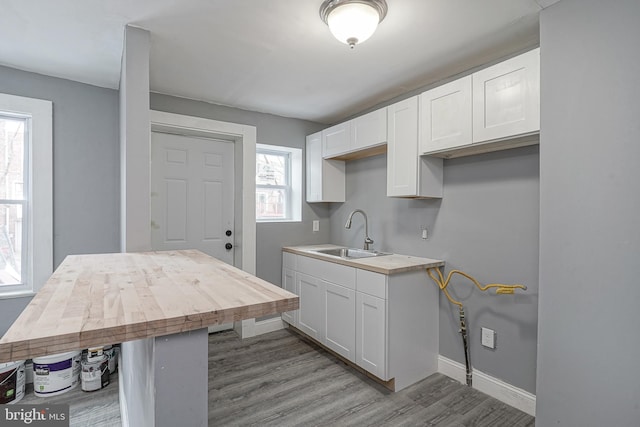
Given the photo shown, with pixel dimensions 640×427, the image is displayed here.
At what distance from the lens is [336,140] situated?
10.5 ft

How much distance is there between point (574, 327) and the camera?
1510 mm

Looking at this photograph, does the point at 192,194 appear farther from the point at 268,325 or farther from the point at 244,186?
the point at 268,325

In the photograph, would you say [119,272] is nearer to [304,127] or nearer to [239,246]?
[239,246]

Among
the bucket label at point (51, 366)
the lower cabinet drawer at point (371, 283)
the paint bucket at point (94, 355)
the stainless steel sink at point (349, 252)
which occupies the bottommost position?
the bucket label at point (51, 366)

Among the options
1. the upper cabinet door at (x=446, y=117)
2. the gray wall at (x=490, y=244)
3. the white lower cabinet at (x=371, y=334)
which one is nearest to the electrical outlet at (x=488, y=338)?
the gray wall at (x=490, y=244)

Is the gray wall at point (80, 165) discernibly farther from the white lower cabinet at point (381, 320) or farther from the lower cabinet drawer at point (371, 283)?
the lower cabinet drawer at point (371, 283)

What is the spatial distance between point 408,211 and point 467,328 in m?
1.03

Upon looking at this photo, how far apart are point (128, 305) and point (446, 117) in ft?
6.96

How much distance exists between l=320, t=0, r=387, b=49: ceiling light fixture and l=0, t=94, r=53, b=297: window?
2322 mm

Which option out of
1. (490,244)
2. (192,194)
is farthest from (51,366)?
(490,244)

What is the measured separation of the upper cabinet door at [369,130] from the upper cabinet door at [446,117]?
395mm

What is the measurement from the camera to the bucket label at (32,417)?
58.2 inches

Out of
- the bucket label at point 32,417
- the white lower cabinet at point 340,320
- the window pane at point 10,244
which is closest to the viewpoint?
the bucket label at point 32,417

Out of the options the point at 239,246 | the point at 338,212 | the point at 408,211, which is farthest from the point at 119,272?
the point at 338,212
